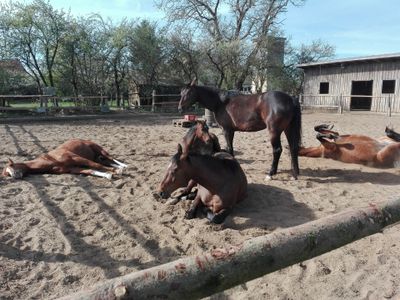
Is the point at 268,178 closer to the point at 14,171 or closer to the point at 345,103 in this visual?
the point at 14,171

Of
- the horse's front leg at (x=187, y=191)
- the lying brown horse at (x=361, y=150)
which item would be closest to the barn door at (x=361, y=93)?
the lying brown horse at (x=361, y=150)

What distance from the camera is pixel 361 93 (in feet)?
88.2

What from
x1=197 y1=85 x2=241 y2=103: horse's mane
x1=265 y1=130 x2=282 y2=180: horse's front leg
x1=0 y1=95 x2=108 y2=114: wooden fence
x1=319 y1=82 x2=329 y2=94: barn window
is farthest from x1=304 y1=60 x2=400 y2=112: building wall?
x1=265 y1=130 x2=282 y2=180: horse's front leg

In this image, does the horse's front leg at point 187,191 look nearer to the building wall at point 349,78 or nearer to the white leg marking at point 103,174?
the white leg marking at point 103,174

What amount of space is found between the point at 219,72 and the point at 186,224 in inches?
903

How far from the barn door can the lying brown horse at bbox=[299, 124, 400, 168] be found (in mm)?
19170

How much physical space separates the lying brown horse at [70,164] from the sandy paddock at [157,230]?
0.60 feet

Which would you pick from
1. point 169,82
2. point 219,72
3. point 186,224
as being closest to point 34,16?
point 169,82

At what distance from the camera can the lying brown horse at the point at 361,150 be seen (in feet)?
21.9

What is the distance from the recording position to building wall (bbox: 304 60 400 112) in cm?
2031

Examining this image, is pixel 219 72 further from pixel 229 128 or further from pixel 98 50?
pixel 229 128

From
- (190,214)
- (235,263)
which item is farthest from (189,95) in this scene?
(235,263)

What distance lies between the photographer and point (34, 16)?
18062 millimetres

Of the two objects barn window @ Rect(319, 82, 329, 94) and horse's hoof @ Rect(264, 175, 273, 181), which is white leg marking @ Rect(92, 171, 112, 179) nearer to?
horse's hoof @ Rect(264, 175, 273, 181)
